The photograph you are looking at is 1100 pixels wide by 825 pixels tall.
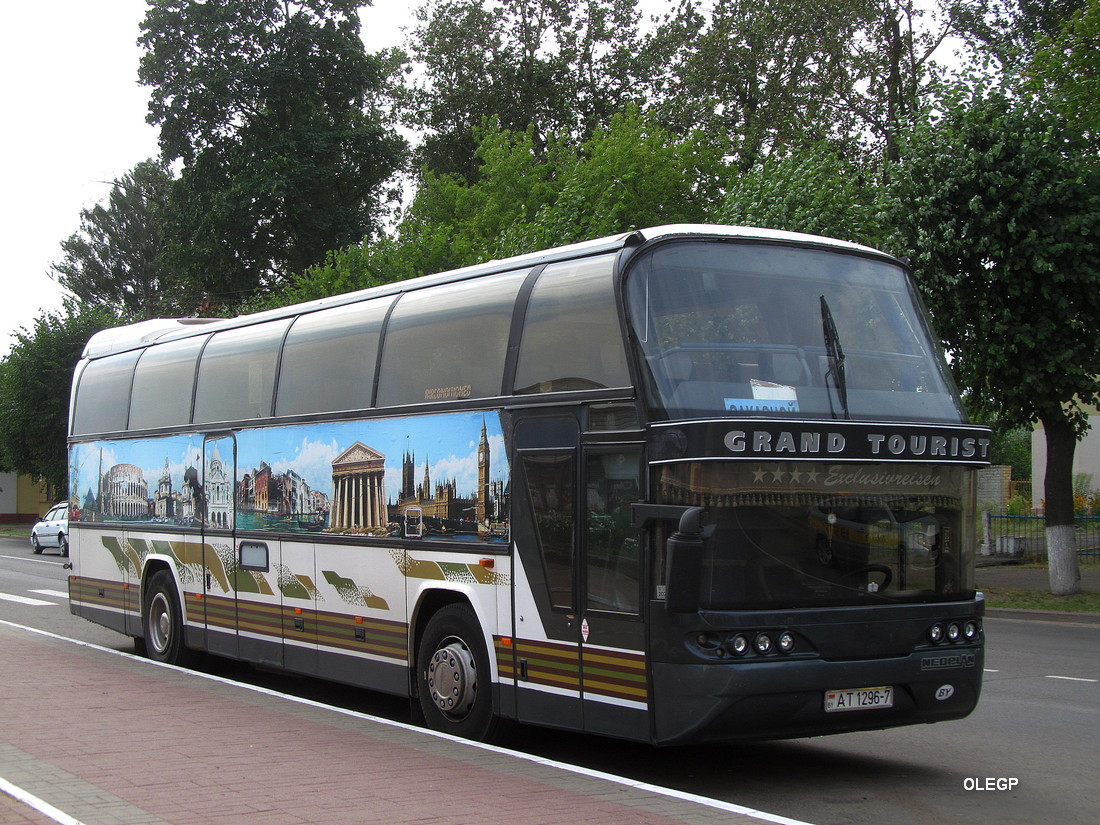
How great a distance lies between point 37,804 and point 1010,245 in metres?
17.9

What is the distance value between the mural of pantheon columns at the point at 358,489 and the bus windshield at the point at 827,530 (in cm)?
367

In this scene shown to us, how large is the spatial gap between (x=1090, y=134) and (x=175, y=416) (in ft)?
53.6

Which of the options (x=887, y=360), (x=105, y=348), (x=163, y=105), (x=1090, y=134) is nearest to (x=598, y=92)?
(x=163, y=105)

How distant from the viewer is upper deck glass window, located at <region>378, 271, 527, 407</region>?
934 centimetres

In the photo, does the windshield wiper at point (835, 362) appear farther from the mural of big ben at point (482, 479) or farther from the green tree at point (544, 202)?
the green tree at point (544, 202)

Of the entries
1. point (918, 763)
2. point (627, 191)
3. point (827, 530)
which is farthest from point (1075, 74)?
point (827, 530)

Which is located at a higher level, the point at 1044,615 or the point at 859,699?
the point at 859,699

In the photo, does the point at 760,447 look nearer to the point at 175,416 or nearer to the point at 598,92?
the point at 175,416

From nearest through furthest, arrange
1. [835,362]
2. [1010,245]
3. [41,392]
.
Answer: [835,362], [1010,245], [41,392]

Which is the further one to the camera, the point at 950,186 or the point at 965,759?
the point at 950,186

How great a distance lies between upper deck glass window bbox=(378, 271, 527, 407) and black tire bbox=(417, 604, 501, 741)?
1.75m

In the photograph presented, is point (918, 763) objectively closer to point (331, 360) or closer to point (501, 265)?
point (501, 265)

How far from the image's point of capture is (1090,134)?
21.6 m

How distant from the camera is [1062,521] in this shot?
22484 mm
